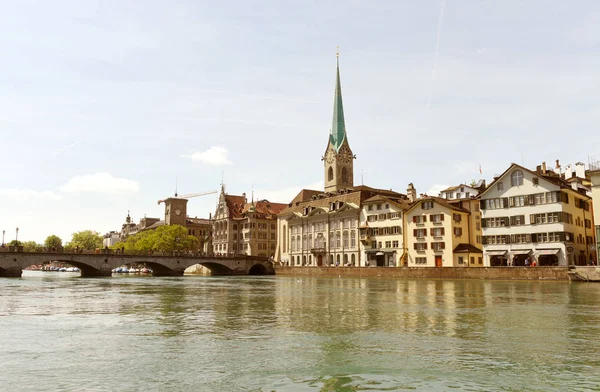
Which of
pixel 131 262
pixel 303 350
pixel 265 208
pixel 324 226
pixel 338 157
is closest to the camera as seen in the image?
pixel 303 350

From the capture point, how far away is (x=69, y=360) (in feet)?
50.8

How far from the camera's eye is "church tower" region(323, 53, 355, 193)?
155 metres

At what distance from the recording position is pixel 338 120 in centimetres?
16188

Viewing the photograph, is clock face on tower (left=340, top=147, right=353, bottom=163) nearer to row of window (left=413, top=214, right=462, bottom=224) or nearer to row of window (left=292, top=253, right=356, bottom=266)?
row of window (left=292, top=253, right=356, bottom=266)

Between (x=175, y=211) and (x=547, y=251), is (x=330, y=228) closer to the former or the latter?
(x=547, y=251)

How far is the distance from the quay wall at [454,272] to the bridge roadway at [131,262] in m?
20.3

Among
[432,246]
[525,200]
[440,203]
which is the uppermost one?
[440,203]

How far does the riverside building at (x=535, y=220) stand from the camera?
70.9 m

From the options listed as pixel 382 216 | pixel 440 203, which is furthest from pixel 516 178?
pixel 382 216

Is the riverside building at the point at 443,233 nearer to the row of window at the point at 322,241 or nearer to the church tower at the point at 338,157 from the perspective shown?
the row of window at the point at 322,241

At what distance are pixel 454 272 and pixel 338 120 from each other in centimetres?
9339

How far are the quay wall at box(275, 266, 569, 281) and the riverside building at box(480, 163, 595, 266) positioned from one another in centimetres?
715

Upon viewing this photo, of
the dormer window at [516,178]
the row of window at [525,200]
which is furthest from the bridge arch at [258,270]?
the dormer window at [516,178]

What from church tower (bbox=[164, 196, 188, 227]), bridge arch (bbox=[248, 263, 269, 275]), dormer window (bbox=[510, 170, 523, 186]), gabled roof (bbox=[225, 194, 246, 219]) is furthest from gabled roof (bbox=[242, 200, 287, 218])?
dormer window (bbox=[510, 170, 523, 186])
